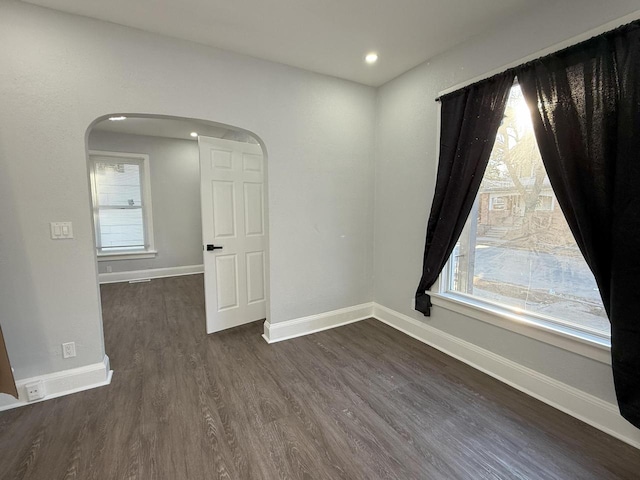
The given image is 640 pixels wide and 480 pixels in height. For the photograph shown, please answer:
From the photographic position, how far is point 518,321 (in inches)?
84.3

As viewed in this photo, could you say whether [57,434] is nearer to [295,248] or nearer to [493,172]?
[295,248]

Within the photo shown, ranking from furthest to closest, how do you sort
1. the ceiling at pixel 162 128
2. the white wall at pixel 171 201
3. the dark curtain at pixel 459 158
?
1. the white wall at pixel 171 201
2. the ceiling at pixel 162 128
3. the dark curtain at pixel 459 158

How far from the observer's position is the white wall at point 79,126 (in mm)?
1947

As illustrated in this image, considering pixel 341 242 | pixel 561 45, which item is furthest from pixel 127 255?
pixel 561 45

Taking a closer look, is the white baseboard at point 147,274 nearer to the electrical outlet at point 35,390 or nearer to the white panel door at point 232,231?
the white panel door at point 232,231

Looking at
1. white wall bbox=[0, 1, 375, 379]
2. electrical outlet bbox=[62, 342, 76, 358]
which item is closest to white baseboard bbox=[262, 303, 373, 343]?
white wall bbox=[0, 1, 375, 379]

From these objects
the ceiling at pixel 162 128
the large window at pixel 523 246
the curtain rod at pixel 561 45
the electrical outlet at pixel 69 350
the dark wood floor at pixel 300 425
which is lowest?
the dark wood floor at pixel 300 425

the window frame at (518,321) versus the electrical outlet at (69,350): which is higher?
the window frame at (518,321)

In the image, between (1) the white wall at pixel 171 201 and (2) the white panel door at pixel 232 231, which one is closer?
(2) the white panel door at pixel 232 231

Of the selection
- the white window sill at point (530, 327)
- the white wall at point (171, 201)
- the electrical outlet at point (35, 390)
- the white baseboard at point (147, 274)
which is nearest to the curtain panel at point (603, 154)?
the white window sill at point (530, 327)

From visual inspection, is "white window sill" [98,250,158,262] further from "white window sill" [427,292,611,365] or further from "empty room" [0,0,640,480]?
"white window sill" [427,292,611,365]

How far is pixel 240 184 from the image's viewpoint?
128 inches

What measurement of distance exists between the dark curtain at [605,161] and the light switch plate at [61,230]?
133 inches

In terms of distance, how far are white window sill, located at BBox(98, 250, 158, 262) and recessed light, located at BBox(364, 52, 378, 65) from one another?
16.7 feet
